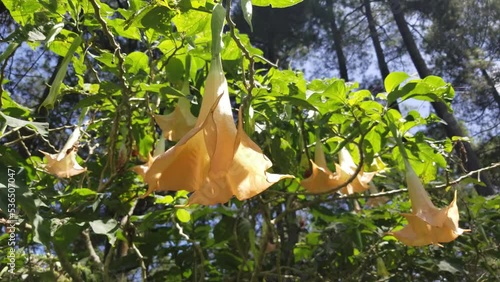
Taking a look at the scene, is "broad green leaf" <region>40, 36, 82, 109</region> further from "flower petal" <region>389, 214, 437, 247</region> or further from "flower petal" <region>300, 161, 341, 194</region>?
"flower petal" <region>389, 214, 437, 247</region>

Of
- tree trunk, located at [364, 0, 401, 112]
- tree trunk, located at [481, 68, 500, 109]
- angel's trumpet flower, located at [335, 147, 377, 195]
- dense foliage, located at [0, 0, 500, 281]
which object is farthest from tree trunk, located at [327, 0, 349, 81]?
angel's trumpet flower, located at [335, 147, 377, 195]

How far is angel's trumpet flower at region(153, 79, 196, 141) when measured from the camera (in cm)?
111

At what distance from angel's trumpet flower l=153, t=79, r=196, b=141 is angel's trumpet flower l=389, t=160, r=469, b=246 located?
0.49m

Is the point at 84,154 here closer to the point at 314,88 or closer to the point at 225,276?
the point at 225,276

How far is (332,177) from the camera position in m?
1.24

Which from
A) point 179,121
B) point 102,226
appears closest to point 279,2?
point 179,121

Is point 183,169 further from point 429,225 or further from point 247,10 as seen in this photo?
point 429,225

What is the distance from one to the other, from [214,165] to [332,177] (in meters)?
0.67

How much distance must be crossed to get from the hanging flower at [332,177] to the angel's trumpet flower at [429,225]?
0.21m

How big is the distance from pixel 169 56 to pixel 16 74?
3288 mm

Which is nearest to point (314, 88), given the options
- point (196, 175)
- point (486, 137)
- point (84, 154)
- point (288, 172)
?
point (288, 172)

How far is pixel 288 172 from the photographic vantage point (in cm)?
126

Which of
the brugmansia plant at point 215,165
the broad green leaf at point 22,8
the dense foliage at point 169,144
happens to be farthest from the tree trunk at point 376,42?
the brugmansia plant at point 215,165

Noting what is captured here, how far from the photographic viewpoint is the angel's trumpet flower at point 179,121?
1.11 m
